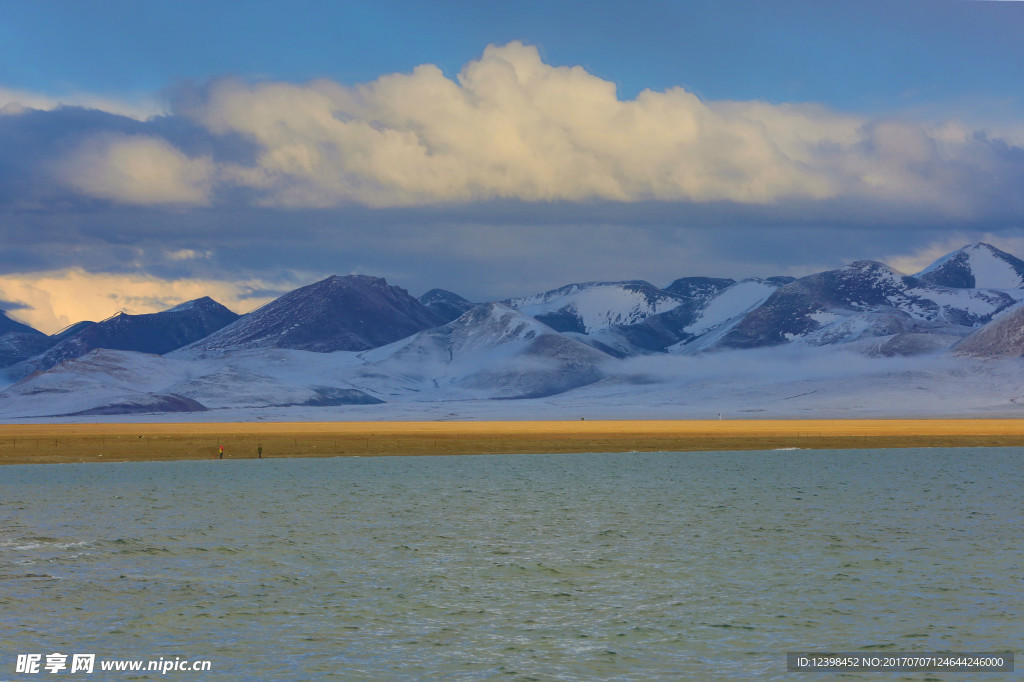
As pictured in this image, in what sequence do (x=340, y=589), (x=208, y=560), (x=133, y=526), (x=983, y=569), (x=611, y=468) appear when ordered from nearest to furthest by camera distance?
1. (x=340, y=589)
2. (x=983, y=569)
3. (x=208, y=560)
4. (x=133, y=526)
5. (x=611, y=468)

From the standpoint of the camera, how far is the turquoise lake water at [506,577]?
29.0 meters

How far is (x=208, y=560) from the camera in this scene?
43.6 meters

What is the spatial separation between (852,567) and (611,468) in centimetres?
5609

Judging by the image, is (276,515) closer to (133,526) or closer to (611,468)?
(133,526)

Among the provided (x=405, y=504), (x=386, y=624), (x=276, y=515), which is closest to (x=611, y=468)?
(x=405, y=504)

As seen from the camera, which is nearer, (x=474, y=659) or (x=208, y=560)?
(x=474, y=659)

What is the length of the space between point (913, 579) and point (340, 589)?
20.4 meters

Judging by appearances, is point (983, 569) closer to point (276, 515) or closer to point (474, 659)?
point (474, 659)

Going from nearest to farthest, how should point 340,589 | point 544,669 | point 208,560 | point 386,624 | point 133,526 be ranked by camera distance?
point 544,669
point 386,624
point 340,589
point 208,560
point 133,526

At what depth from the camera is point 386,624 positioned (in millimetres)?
32219

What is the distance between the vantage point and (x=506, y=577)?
40062 mm

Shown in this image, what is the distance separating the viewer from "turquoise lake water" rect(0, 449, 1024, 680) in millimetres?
28984

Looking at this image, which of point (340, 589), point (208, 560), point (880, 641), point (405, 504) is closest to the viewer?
point (880, 641)

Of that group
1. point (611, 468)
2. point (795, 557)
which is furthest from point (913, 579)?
point (611, 468)
